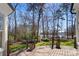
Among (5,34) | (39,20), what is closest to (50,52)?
(39,20)

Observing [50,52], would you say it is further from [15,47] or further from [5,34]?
[5,34]

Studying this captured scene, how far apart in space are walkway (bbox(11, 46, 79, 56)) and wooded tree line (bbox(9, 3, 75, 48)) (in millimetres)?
105

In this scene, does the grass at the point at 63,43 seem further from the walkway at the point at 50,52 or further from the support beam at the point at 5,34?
the support beam at the point at 5,34

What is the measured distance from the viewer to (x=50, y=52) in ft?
10.9

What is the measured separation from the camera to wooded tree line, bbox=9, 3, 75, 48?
10.7 feet

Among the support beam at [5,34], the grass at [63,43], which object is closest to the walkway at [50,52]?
the grass at [63,43]

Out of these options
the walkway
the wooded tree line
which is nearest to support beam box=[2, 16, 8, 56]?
the wooded tree line

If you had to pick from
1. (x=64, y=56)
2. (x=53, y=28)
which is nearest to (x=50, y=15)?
(x=53, y=28)

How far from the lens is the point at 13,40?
3299 mm

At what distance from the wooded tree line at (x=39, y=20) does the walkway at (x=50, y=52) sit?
105 mm

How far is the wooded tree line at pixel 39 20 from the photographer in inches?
129

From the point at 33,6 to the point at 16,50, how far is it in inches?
29.3

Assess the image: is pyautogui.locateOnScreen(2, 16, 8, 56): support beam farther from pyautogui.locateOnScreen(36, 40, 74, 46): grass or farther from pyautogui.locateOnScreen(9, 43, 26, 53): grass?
pyautogui.locateOnScreen(36, 40, 74, 46): grass

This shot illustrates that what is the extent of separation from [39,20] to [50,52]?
537mm
